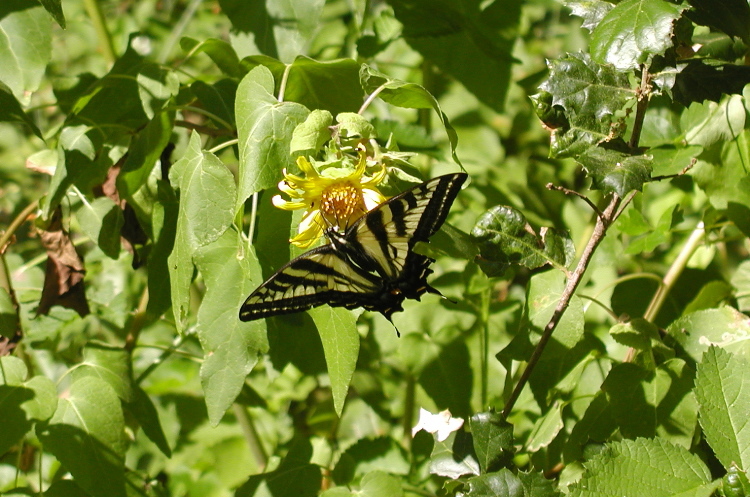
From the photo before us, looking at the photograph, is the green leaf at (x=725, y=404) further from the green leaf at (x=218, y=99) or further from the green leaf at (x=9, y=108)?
the green leaf at (x=9, y=108)

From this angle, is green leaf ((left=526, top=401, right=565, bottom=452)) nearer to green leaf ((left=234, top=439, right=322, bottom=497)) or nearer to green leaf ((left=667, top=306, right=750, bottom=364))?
green leaf ((left=667, top=306, right=750, bottom=364))

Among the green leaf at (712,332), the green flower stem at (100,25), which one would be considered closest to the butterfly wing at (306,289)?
the green leaf at (712,332)

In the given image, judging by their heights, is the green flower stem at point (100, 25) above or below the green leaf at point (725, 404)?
above

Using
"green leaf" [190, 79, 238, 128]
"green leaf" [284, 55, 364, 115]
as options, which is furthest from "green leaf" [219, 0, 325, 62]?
"green leaf" [284, 55, 364, 115]

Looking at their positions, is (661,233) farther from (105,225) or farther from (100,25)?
(100,25)

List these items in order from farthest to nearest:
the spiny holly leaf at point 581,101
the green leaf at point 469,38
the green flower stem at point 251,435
Answer: the green flower stem at point 251,435, the green leaf at point 469,38, the spiny holly leaf at point 581,101

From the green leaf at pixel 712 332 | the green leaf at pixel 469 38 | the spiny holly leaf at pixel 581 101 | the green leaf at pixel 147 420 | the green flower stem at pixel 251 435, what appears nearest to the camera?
the spiny holly leaf at pixel 581 101

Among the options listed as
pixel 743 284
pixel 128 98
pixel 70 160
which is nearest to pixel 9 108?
pixel 70 160
